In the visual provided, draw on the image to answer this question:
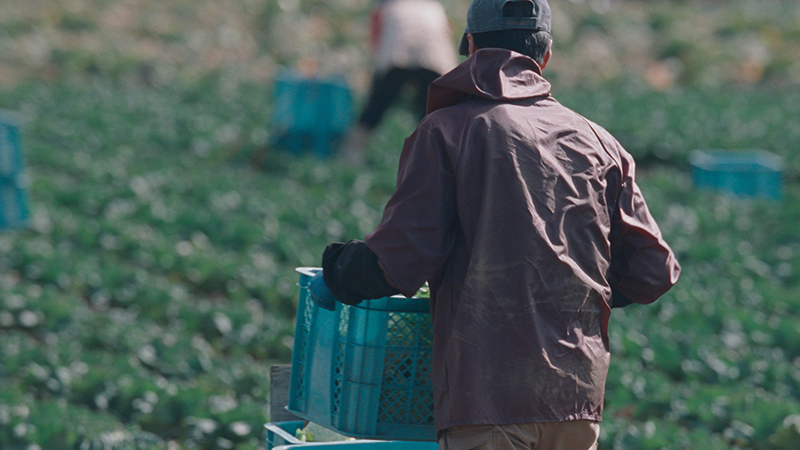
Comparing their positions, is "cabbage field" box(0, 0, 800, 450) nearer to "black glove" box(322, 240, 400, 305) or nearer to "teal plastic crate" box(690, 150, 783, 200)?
"teal plastic crate" box(690, 150, 783, 200)

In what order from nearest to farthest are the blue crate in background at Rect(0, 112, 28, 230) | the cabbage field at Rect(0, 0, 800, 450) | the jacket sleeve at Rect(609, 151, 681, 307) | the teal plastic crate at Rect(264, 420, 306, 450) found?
the jacket sleeve at Rect(609, 151, 681, 307), the teal plastic crate at Rect(264, 420, 306, 450), the cabbage field at Rect(0, 0, 800, 450), the blue crate in background at Rect(0, 112, 28, 230)

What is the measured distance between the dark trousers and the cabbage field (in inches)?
22.9

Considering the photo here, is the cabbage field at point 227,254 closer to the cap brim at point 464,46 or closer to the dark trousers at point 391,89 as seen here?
the dark trousers at point 391,89

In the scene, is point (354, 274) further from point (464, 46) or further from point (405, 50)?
point (405, 50)

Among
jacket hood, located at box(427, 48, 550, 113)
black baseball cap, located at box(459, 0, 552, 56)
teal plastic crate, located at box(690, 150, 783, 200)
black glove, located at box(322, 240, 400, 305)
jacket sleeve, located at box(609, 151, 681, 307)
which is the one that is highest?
black baseball cap, located at box(459, 0, 552, 56)

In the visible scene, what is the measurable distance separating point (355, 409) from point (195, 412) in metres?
1.92

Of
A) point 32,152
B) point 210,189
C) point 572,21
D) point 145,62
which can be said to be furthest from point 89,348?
point 572,21

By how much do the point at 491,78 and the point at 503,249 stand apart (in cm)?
40

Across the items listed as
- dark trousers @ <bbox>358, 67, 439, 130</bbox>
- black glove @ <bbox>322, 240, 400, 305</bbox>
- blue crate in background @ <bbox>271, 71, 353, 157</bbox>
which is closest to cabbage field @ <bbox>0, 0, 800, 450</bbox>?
blue crate in background @ <bbox>271, 71, 353, 157</bbox>

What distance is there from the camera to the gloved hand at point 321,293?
2416 mm

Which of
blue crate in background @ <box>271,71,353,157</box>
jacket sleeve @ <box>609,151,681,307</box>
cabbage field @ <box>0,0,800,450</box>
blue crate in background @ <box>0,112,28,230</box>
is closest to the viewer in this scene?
jacket sleeve @ <box>609,151,681,307</box>

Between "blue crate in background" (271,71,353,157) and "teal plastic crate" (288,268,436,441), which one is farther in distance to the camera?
"blue crate in background" (271,71,353,157)

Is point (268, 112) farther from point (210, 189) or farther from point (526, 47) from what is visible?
point (526, 47)

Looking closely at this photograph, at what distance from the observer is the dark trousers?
8.40 meters
